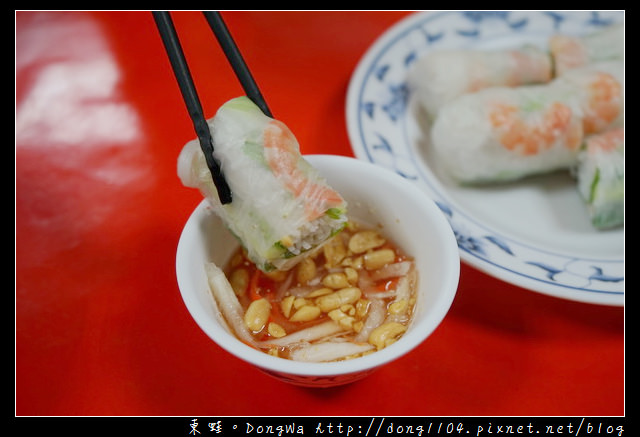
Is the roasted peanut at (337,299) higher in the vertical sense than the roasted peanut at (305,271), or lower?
lower

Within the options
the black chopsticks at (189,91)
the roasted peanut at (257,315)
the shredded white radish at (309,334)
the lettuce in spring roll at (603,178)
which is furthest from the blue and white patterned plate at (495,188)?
the black chopsticks at (189,91)

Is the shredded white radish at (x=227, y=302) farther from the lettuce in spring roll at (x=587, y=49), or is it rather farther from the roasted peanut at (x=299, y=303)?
the lettuce in spring roll at (x=587, y=49)

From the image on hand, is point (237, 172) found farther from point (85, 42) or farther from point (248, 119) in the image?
point (85, 42)

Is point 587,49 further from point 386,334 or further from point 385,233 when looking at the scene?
point 386,334

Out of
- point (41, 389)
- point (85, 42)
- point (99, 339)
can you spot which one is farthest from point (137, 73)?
point (41, 389)

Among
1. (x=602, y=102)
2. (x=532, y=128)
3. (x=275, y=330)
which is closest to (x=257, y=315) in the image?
(x=275, y=330)
